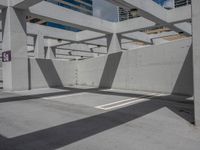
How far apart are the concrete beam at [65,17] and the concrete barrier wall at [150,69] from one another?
7.51ft

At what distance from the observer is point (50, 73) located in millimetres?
12836

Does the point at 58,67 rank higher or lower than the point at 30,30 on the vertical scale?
lower

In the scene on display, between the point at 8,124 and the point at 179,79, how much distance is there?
703 cm

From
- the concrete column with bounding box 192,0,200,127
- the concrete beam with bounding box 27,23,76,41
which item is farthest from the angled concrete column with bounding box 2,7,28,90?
the concrete column with bounding box 192,0,200,127

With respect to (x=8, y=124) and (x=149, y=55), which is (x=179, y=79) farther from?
(x=8, y=124)

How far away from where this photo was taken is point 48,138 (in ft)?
9.93

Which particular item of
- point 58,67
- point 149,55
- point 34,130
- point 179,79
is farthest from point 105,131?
point 58,67

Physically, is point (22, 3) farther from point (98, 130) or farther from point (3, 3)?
point (98, 130)

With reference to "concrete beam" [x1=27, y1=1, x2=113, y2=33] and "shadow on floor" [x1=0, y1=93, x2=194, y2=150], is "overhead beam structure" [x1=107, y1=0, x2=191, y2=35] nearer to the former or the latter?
"concrete beam" [x1=27, y1=1, x2=113, y2=33]

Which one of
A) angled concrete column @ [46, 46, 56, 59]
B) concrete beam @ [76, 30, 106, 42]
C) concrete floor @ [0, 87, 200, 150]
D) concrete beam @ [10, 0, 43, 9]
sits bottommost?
concrete floor @ [0, 87, 200, 150]

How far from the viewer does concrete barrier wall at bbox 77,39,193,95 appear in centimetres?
813

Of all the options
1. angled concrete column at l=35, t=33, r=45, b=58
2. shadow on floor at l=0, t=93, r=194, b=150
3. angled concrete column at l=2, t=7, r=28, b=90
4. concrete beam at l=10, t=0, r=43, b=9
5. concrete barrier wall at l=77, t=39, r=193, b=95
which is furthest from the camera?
angled concrete column at l=35, t=33, r=45, b=58

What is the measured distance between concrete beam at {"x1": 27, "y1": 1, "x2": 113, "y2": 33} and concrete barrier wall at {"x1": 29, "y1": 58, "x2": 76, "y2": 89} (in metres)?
2.74

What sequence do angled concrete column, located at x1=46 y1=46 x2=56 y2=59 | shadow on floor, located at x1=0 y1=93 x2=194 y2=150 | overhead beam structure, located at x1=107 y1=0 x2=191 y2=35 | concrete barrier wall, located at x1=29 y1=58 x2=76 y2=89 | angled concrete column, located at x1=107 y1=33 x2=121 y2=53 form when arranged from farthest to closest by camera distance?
angled concrete column, located at x1=46 y1=46 x2=56 y2=59 < angled concrete column, located at x1=107 y1=33 x2=121 y2=53 < concrete barrier wall, located at x1=29 y1=58 x2=76 y2=89 < overhead beam structure, located at x1=107 y1=0 x2=191 y2=35 < shadow on floor, located at x1=0 y1=93 x2=194 y2=150
